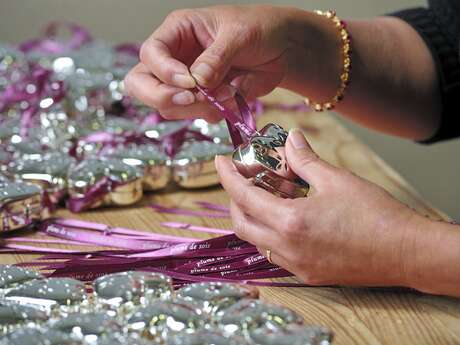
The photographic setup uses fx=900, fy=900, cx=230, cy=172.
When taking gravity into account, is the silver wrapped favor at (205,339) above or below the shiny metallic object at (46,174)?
above

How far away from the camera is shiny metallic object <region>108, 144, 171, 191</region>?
1058 millimetres

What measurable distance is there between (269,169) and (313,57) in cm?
32

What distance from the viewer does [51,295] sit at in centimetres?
70

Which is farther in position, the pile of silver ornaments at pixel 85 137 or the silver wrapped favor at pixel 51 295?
the pile of silver ornaments at pixel 85 137

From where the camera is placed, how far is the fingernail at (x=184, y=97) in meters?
0.94

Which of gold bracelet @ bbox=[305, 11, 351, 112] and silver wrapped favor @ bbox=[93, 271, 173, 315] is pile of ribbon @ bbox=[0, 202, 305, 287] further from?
gold bracelet @ bbox=[305, 11, 351, 112]

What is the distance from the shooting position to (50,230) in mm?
948

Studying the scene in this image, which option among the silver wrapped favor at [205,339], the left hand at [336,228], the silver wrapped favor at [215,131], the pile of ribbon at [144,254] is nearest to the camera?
the silver wrapped favor at [205,339]

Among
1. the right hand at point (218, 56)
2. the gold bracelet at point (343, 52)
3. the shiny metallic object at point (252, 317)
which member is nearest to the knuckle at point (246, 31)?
the right hand at point (218, 56)

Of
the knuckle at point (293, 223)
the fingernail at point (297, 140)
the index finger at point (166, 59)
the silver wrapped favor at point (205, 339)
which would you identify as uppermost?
the index finger at point (166, 59)

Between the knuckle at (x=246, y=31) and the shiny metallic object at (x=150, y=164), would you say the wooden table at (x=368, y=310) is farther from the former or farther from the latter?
the knuckle at (x=246, y=31)

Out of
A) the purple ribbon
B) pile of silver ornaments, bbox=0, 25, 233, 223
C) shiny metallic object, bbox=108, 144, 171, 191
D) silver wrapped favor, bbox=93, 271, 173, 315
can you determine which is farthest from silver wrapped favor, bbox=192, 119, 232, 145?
silver wrapped favor, bbox=93, 271, 173, 315

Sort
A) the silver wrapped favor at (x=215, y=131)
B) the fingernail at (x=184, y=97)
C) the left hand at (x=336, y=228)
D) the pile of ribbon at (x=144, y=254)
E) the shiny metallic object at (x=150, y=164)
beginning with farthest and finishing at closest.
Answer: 1. the silver wrapped favor at (x=215, y=131)
2. the shiny metallic object at (x=150, y=164)
3. the fingernail at (x=184, y=97)
4. the pile of ribbon at (x=144, y=254)
5. the left hand at (x=336, y=228)

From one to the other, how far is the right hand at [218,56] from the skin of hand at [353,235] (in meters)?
0.21
